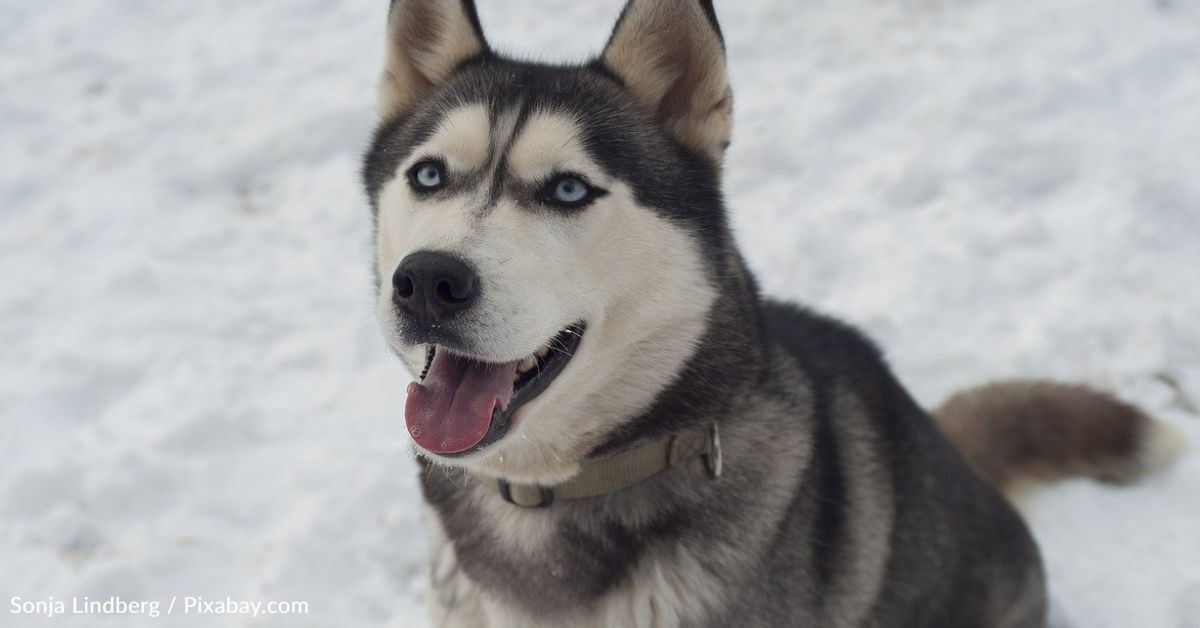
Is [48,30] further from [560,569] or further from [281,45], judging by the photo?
[560,569]

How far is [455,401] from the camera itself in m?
2.00

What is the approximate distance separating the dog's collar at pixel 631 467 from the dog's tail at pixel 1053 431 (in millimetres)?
1314

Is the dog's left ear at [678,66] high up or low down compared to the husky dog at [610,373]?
up

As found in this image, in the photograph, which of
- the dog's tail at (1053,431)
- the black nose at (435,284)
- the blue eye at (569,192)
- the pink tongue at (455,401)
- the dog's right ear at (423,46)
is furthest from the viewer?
the dog's tail at (1053,431)

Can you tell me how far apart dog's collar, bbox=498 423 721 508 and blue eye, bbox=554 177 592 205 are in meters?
0.59

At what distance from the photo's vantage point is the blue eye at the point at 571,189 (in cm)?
212

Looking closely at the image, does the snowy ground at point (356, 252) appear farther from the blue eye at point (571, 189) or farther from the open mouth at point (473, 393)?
the blue eye at point (571, 189)

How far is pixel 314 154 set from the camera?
509 cm

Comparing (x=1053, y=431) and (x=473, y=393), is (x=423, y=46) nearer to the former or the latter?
(x=473, y=393)

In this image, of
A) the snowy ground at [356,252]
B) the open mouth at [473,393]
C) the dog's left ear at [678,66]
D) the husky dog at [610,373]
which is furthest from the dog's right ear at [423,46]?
the snowy ground at [356,252]

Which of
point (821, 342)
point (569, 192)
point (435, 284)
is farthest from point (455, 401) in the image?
point (821, 342)

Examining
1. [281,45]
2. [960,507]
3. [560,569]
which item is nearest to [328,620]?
[560,569]

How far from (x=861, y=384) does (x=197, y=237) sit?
337 cm

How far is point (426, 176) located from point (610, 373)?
636 millimetres
